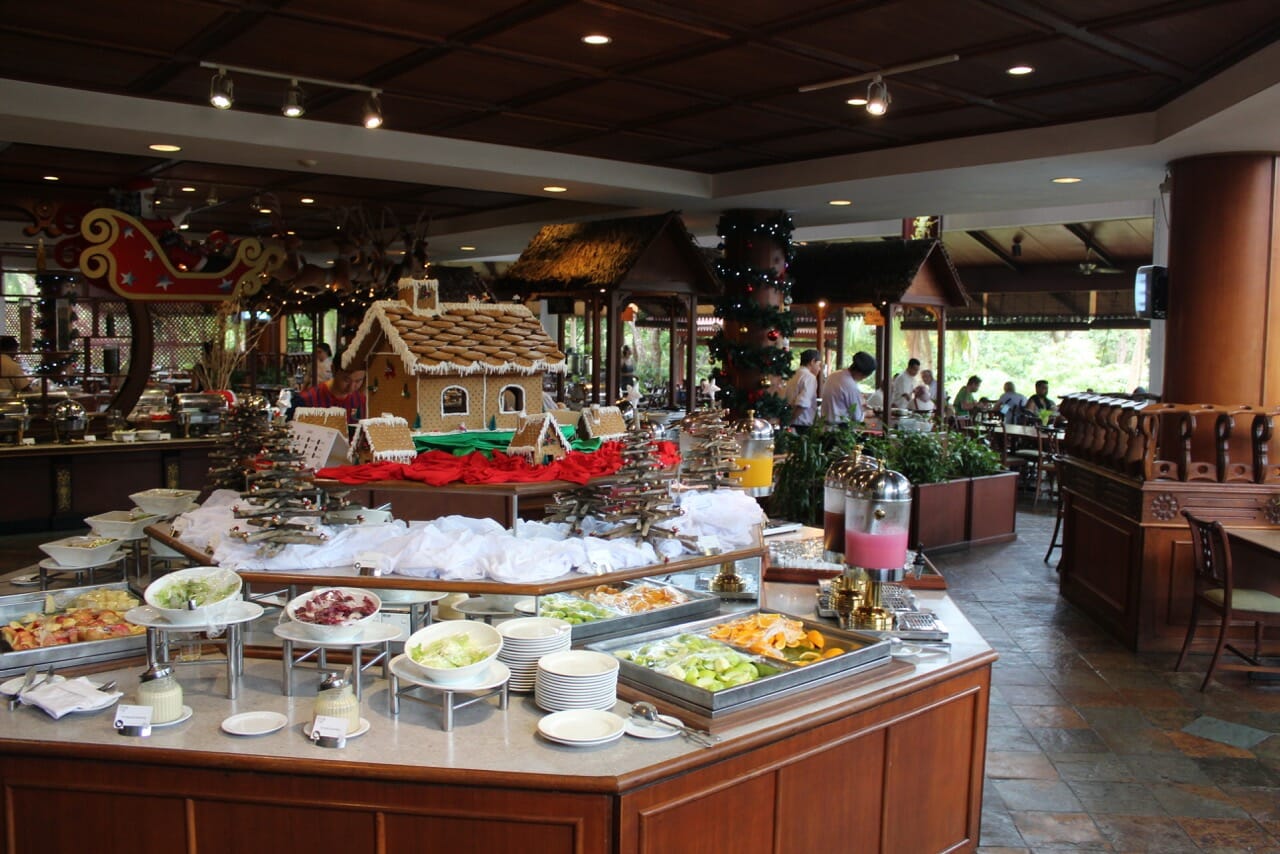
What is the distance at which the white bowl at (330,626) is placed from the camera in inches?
118

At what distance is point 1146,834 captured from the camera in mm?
3967

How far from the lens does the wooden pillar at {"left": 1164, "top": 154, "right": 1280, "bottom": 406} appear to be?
6.92 m

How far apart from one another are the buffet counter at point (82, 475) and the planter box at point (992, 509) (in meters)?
7.10

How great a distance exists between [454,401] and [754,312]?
4.85m

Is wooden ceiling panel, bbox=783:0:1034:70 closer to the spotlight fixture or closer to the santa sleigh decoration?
the spotlight fixture

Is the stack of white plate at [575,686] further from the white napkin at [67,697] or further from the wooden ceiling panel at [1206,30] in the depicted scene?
the wooden ceiling panel at [1206,30]

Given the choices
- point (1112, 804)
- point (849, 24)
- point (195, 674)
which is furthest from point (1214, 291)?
point (195, 674)

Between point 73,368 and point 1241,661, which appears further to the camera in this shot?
point 73,368

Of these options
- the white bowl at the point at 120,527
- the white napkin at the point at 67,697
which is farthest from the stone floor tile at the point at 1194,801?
the white bowl at the point at 120,527

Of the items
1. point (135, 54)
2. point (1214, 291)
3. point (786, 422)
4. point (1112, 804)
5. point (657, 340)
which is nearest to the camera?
point (1112, 804)

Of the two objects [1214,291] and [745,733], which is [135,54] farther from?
[1214,291]

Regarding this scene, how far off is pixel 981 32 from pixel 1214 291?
2.98 m

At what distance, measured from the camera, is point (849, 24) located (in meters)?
5.34

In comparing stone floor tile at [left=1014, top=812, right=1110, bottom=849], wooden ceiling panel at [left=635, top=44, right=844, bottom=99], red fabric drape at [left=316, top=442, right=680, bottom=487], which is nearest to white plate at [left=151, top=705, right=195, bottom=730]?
red fabric drape at [left=316, top=442, right=680, bottom=487]
